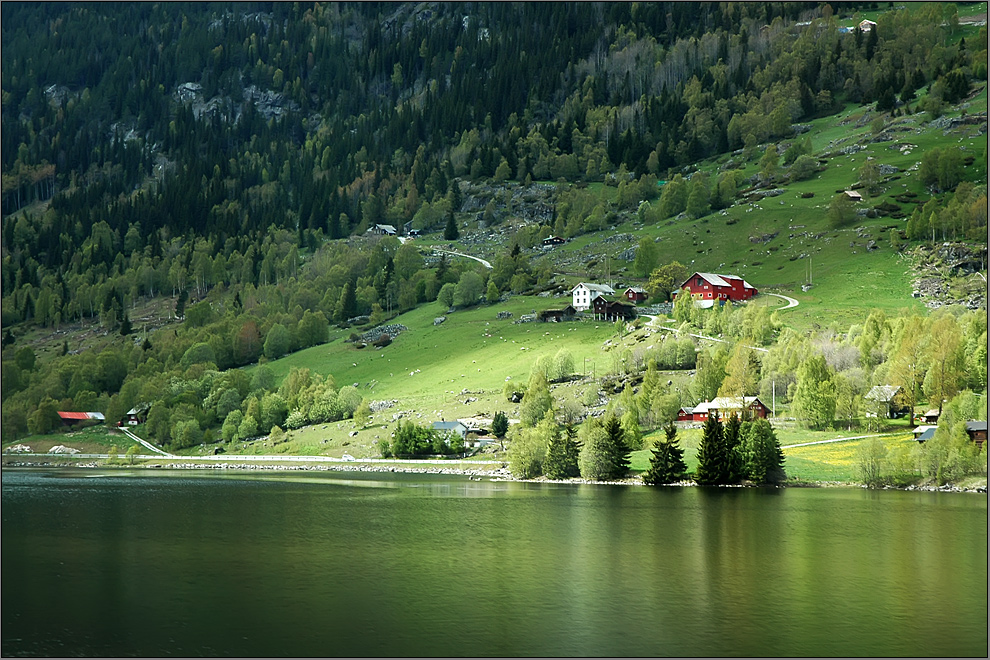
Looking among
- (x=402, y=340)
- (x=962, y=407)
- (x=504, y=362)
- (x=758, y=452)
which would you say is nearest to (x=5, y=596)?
(x=758, y=452)

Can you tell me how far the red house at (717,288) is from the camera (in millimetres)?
169875

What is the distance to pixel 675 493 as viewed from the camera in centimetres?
8894

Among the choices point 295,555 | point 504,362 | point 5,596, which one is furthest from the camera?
point 504,362

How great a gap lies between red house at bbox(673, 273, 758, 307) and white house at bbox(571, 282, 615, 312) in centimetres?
1893

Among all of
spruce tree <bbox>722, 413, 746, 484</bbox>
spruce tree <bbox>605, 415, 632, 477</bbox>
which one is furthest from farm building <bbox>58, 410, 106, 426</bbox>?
spruce tree <bbox>722, 413, 746, 484</bbox>

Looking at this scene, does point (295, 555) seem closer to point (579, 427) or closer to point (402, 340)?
point (579, 427)

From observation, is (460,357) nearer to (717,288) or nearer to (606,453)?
(717,288)

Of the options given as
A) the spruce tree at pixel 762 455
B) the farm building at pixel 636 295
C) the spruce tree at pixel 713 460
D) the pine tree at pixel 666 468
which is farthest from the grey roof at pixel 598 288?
the spruce tree at pixel 762 455

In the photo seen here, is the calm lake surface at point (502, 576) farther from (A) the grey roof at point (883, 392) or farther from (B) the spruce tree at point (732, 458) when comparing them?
(A) the grey roof at point (883, 392)

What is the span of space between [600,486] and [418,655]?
66.9m

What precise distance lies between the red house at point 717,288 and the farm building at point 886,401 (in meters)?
59.3

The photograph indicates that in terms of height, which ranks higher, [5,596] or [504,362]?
[504,362]

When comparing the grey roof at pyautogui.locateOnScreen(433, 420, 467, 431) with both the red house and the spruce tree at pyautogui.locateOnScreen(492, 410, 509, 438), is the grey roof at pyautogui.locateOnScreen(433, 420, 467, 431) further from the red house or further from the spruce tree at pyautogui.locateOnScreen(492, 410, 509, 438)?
the red house

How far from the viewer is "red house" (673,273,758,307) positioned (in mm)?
169875
